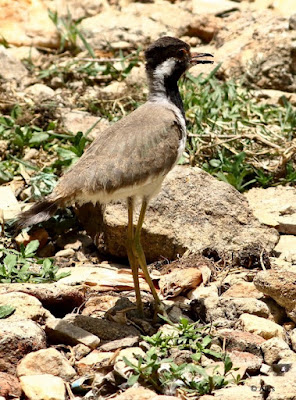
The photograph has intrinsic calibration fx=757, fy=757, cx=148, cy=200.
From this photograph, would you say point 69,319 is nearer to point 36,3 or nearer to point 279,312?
point 279,312

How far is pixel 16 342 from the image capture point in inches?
161

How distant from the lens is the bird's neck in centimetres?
527

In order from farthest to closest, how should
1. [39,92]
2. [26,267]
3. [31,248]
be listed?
[39,92]
[31,248]
[26,267]

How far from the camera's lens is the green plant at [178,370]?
381 centimetres

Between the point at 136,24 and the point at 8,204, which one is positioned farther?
the point at 136,24

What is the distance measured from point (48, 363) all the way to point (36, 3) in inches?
230

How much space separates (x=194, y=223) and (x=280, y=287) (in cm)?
114

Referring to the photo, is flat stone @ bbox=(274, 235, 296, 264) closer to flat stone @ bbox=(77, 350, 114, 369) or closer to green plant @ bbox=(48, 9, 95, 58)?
flat stone @ bbox=(77, 350, 114, 369)

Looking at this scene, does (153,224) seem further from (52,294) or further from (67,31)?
(67,31)

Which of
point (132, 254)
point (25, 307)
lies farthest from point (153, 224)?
point (25, 307)

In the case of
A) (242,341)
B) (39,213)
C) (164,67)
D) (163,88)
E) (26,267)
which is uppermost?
(164,67)

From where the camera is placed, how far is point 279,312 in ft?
15.5

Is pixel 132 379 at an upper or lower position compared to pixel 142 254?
upper

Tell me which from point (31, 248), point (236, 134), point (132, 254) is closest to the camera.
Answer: point (132, 254)
